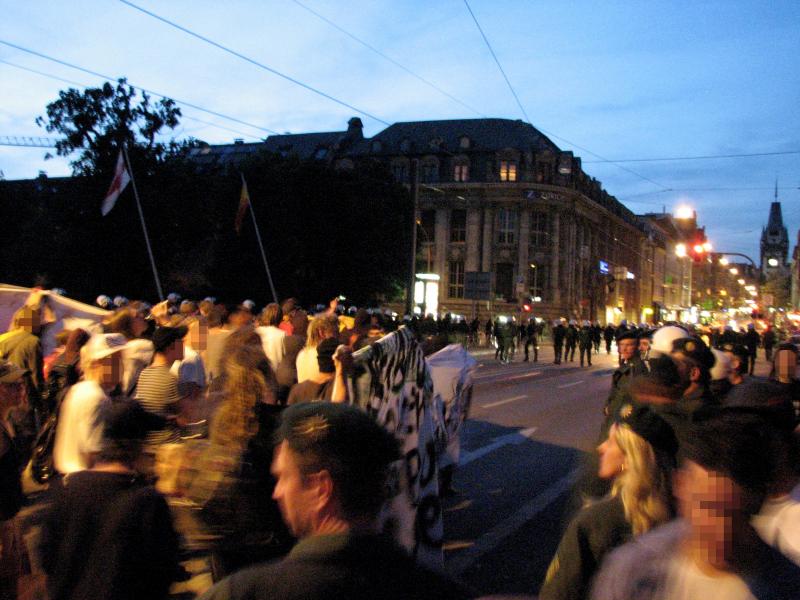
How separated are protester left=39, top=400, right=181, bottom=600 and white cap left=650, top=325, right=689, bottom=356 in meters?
4.32

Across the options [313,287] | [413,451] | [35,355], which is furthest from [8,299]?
[313,287]

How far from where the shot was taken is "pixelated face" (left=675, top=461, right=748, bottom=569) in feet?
6.50

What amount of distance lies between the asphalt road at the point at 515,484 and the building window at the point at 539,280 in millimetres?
→ 48674

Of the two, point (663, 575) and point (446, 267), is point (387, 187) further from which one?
point (663, 575)

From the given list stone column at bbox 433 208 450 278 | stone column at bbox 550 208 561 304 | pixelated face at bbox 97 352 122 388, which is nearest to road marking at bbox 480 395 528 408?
pixelated face at bbox 97 352 122 388

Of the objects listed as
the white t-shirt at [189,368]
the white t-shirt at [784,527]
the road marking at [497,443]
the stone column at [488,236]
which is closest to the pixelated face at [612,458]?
the white t-shirt at [784,527]

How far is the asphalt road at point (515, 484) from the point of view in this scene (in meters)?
6.11

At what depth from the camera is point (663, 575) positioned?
80.0 inches

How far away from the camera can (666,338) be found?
6.66 meters

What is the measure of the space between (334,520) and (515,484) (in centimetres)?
742

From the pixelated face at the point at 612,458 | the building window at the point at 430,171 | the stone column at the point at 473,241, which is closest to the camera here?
the pixelated face at the point at 612,458

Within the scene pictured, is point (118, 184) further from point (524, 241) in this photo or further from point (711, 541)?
point (524, 241)

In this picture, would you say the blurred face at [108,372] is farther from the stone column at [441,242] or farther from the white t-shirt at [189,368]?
the stone column at [441,242]

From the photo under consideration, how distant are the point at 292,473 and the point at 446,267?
67.2 m
